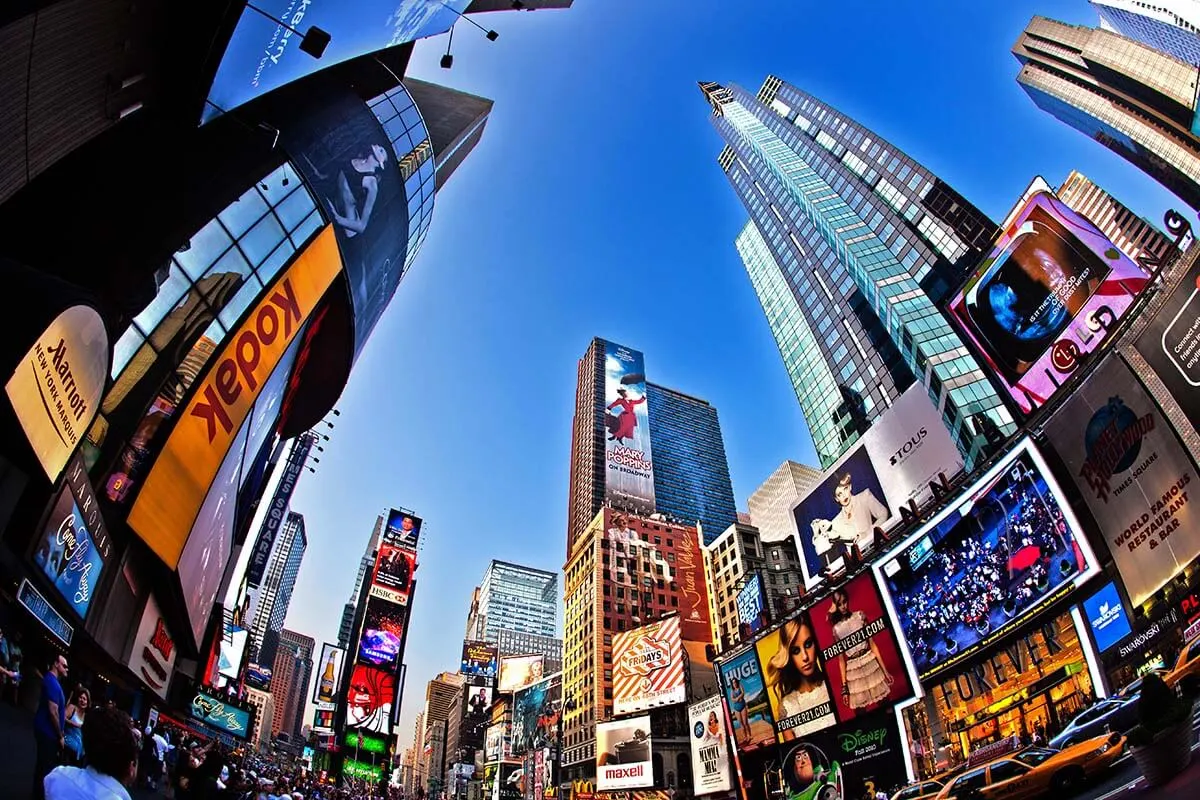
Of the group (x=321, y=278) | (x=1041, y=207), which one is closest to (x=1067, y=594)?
(x=1041, y=207)

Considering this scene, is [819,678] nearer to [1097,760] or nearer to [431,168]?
[1097,760]

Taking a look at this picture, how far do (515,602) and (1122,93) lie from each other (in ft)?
583

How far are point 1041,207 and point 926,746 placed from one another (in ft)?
100

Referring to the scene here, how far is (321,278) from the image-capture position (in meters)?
23.2

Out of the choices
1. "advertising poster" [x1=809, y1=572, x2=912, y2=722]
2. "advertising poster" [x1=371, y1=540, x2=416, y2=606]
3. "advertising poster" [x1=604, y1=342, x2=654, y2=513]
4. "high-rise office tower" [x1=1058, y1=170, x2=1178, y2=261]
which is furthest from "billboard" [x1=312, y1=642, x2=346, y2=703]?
"high-rise office tower" [x1=1058, y1=170, x2=1178, y2=261]

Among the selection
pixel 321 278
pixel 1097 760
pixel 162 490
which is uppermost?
pixel 321 278

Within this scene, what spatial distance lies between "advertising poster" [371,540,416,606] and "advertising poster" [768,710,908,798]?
44897 millimetres

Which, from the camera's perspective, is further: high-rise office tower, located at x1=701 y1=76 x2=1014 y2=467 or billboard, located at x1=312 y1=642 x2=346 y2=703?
billboard, located at x1=312 y1=642 x2=346 y2=703

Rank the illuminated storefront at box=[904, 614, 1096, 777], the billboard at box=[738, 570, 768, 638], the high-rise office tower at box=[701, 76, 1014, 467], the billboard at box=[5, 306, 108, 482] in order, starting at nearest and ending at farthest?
the billboard at box=[5, 306, 108, 482] → the illuminated storefront at box=[904, 614, 1096, 777] → the billboard at box=[738, 570, 768, 638] → the high-rise office tower at box=[701, 76, 1014, 467]

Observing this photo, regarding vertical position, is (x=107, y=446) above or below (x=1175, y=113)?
below

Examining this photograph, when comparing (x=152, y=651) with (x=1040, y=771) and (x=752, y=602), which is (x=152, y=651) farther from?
(x=752, y=602)

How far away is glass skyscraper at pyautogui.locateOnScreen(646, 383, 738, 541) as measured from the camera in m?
139

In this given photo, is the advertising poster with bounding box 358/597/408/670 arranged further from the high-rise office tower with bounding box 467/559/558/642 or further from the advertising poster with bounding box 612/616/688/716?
the high-rise office tower with bounding box 467/559/558/642

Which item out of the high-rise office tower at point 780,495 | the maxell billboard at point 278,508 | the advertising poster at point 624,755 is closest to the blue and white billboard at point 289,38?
the maxell billboard at point 278,508
